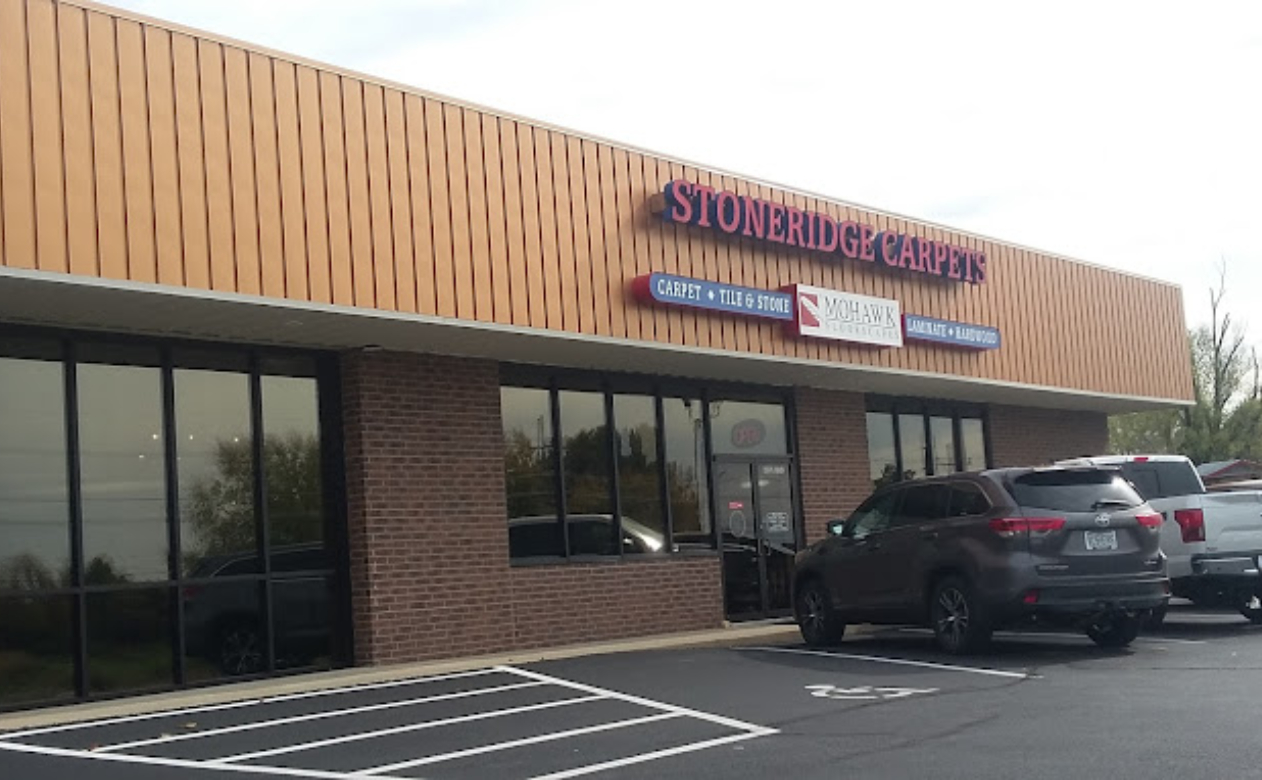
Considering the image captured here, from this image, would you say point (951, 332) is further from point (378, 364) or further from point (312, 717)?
point (312, 717)

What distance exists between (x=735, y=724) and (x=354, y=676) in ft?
15.8

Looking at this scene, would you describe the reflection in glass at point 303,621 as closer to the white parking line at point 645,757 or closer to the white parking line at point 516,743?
the white parking line at point 516,743

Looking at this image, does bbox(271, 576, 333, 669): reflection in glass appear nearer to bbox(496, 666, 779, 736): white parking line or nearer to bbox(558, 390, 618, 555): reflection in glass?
bbox(496, 666, 779, 736): white parking line

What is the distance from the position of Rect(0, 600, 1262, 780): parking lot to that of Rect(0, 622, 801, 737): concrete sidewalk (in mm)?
291

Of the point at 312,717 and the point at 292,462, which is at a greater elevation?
the point at 292,462

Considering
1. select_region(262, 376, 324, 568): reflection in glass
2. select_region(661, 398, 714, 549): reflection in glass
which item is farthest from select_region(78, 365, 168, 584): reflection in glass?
select_region(661, 398, 714, 549): reflection in glass

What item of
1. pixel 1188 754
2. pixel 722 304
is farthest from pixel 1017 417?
pixel 1188 754

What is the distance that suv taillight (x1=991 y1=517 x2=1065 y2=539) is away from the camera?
42.2ft

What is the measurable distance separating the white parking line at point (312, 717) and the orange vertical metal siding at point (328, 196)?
343 cm

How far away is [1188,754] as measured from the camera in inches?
308

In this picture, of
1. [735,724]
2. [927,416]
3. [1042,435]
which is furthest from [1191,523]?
[1042,435]

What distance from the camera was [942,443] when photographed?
2244 cm

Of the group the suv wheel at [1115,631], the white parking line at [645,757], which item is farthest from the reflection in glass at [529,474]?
the white parking line at [645,757]

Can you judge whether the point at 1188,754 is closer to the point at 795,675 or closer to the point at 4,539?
the point at 795,675
